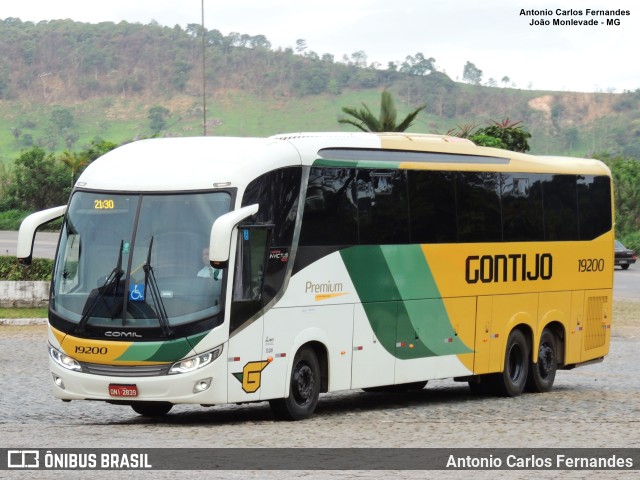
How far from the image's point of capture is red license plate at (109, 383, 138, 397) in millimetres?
14492

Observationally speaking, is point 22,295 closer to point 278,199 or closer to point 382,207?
point 382,207

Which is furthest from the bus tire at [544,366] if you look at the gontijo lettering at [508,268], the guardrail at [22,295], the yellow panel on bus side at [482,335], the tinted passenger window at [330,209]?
the guardrail at [22,295]

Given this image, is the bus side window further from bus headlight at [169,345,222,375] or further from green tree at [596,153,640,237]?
green tree at [596,153,640,237]

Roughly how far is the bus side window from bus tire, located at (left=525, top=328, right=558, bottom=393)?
698 centimetres

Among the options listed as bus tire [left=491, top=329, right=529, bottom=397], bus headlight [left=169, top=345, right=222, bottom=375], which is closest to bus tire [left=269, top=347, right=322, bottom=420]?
bus headlight [left=169, top=345, right=222, bottom=375]

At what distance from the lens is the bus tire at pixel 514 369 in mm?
20125

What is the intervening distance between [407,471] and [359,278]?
601cm

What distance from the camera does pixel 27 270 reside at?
35.5 meters

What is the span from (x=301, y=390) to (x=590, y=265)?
7.81 metres

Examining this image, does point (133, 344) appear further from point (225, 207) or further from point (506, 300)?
point (506, 300)

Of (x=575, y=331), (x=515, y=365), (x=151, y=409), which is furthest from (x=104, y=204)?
(x=575, y=331)

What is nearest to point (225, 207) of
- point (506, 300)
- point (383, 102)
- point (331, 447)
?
point (331, 447)

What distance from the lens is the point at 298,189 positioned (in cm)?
1596

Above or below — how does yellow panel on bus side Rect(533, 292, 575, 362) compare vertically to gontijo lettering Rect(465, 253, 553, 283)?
below
